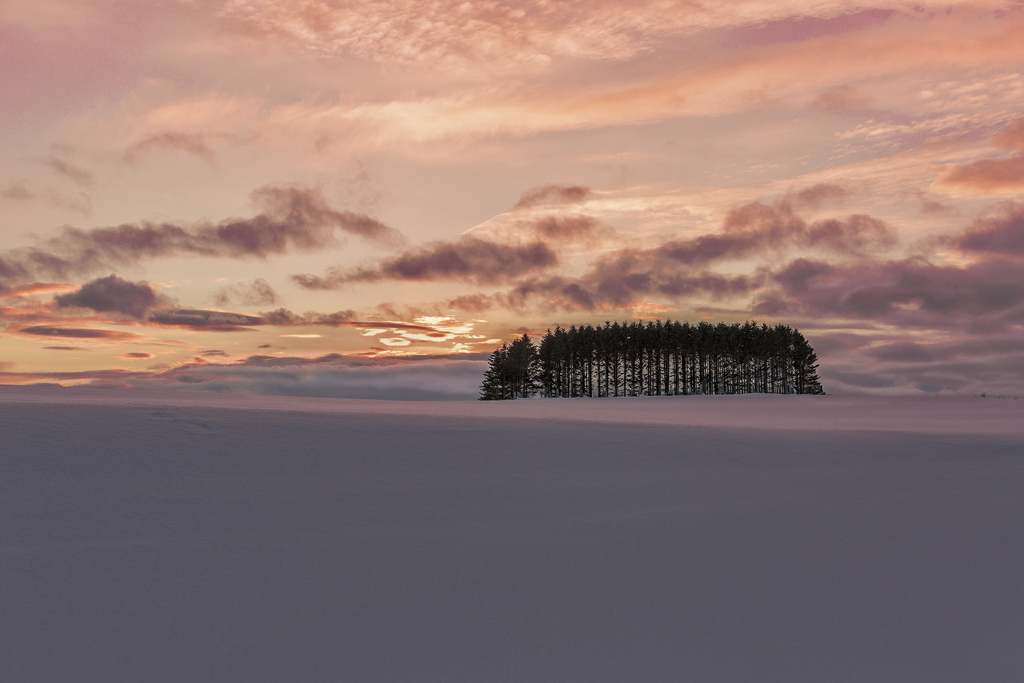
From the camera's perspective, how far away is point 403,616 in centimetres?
428

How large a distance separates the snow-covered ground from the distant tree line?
1631 inches

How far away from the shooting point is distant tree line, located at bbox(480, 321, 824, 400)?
4881 cm

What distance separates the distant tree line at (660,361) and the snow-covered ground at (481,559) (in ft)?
136

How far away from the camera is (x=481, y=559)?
4.85 m

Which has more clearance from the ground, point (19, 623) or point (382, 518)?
point (382, 518)

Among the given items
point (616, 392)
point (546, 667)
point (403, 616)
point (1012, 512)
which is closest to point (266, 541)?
point (403, 616)

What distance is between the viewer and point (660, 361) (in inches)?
1945

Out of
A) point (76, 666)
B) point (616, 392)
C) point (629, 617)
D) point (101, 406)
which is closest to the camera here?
point (76, 666)

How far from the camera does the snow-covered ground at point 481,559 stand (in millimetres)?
4051

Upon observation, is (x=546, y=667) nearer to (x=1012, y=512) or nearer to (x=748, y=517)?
(x=748, y=517)

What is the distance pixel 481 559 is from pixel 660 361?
4597 centimetres

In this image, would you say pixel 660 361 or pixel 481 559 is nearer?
pixel 481 559

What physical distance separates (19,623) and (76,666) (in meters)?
0.64

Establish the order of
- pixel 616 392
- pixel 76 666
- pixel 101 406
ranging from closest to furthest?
pixel 76 666 → pixel 101 406 → pixel 616 392
